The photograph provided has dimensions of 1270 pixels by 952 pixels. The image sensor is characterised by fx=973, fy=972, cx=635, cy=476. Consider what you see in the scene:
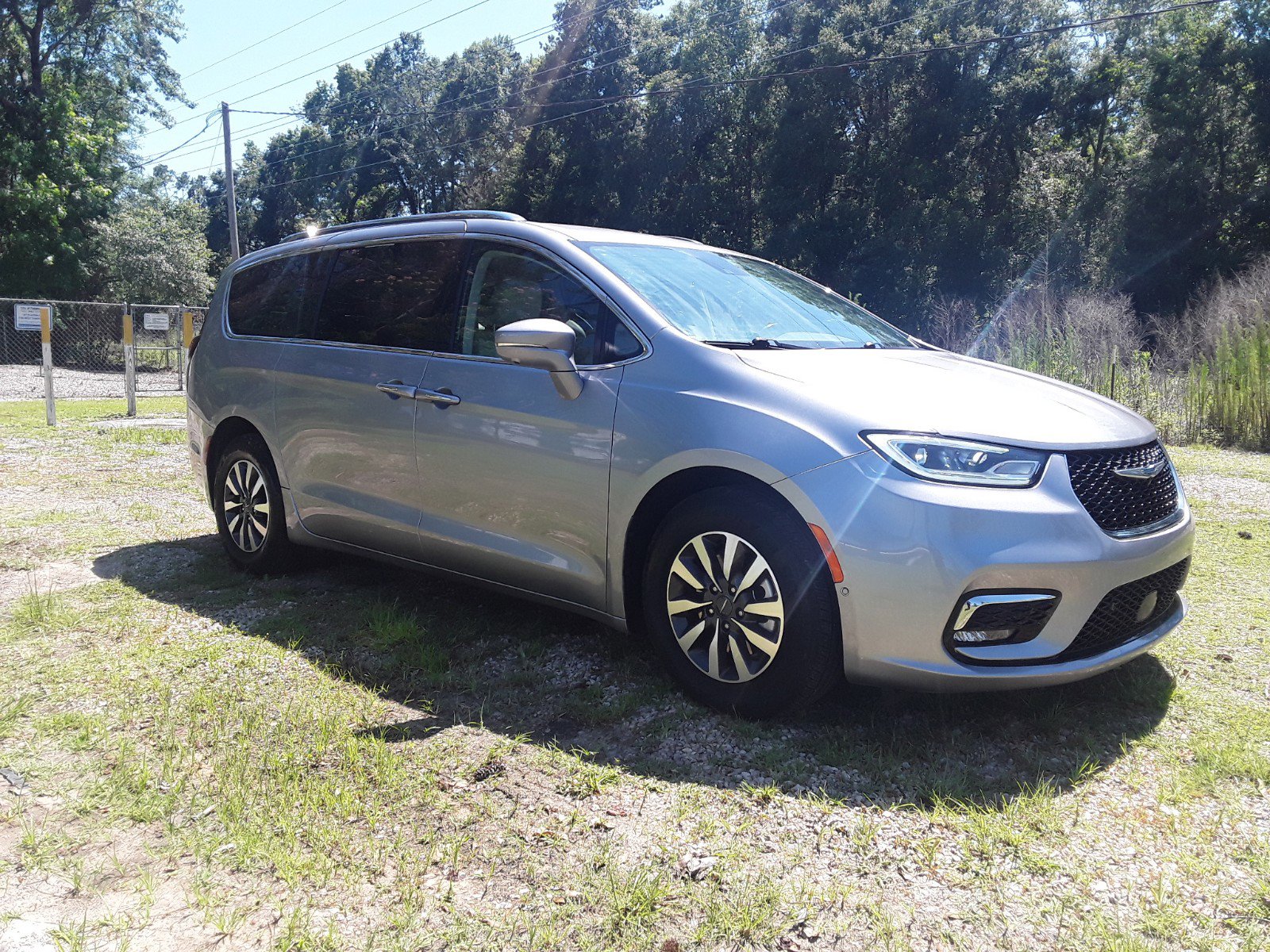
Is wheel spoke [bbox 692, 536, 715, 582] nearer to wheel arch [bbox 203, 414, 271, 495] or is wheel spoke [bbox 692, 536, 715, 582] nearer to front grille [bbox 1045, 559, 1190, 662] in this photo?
front grille [bbox 1045, 559, 1190, 662]

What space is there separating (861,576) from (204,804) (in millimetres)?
1980

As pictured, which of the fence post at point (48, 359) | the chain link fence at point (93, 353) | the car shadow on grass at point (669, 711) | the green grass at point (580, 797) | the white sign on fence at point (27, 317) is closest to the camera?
the green grass at point (580, 797)

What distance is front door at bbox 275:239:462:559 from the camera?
4242 mm

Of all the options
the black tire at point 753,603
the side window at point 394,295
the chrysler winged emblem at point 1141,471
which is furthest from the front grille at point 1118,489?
the side window at point 394,295

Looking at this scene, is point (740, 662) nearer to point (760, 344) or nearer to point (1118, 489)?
point (760, 344)

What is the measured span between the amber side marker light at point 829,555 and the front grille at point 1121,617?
689mm

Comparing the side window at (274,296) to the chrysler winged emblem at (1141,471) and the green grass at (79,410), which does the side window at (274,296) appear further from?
the green grass at (79,410)

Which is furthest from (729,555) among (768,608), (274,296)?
(274,296)

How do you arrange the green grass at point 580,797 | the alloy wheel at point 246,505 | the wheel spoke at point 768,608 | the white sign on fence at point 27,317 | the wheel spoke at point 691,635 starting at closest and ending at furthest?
the green grass at point 580,797
the wheel spoke at point 768,608
the wheel spoke at point 691,635
the alloy wheel at point 246,505
the white sign on fence at point 27,317

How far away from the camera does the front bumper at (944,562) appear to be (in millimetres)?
2811

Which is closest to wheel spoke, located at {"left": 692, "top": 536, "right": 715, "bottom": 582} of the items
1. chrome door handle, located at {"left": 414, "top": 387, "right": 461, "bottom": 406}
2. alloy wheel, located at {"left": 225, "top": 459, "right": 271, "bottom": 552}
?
chrome door handle, located at {"left": 414, "top": 387, "right": 461, "bottom": 406}

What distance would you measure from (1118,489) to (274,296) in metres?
4.18

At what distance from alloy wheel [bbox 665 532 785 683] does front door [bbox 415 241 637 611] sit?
36 centimetres

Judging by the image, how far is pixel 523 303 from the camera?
3967 mm
